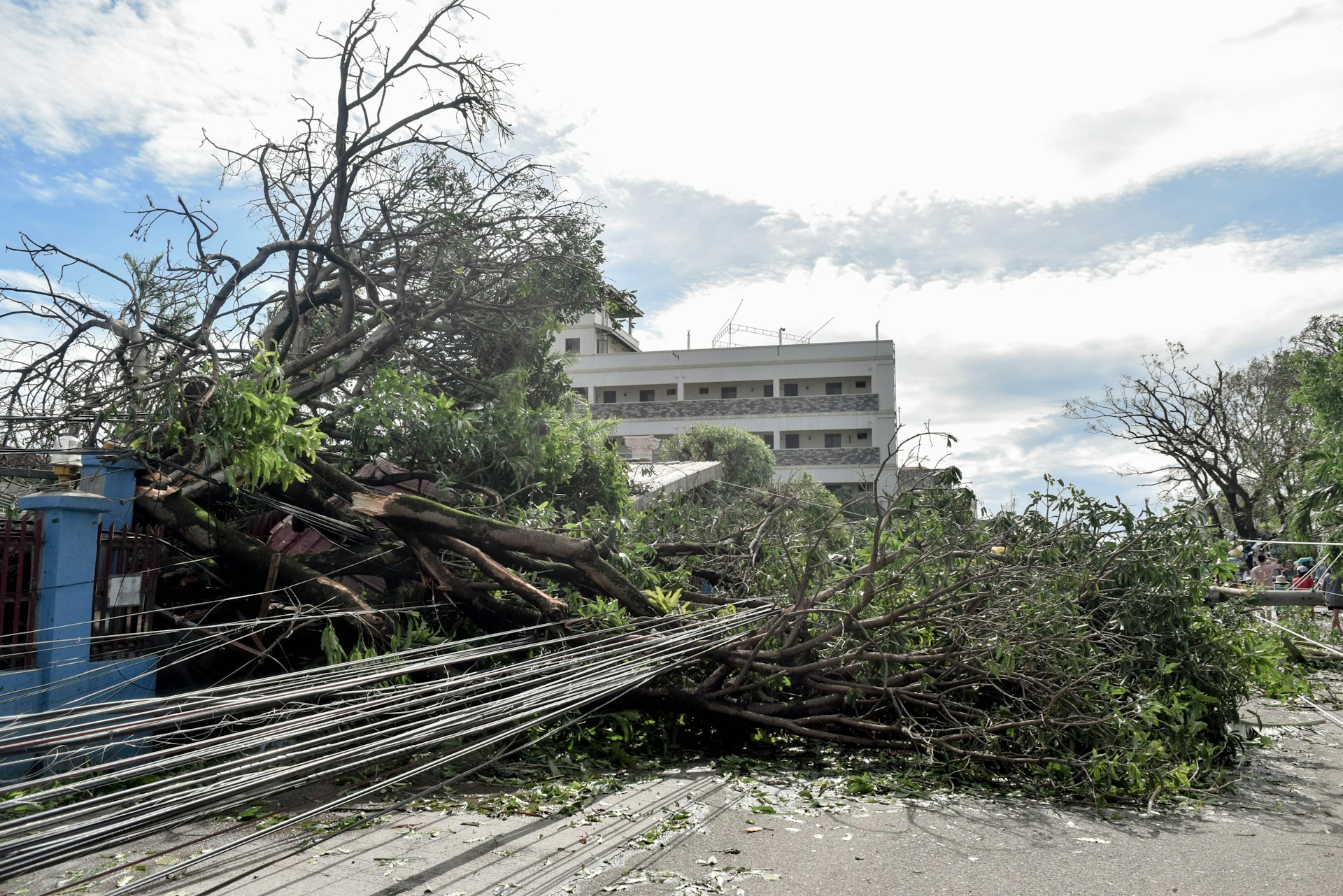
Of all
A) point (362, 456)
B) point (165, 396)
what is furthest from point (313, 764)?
point (362, 456)

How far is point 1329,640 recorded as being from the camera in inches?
523

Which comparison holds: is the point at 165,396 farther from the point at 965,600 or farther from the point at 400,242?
the point at 965,600

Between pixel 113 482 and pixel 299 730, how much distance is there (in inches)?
149

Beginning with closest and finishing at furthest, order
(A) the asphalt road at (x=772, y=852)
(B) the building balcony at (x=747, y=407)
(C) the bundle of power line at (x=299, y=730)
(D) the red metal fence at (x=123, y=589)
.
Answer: (C) the bundle of power line at (x=299, y=730) < (A) the asphalt road at (x=772, y=852) < (D) the red metal fence at (x=123, y=589) < (B) the building balcony at (x=747, y=407)

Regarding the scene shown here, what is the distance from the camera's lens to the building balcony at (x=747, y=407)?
39250mm

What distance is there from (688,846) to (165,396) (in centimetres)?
418

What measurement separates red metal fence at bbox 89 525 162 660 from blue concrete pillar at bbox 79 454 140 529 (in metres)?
0.10

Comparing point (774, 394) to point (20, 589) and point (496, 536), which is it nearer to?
point (496, 536)

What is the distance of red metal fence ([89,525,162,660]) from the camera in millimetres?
6047

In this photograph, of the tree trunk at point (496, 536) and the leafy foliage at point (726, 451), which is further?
the leafy foliage at point (726, 451)

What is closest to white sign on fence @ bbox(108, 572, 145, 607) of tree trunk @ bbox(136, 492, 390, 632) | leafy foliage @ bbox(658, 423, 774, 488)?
tree trunk @ bbox(136, 492, 390, 632)

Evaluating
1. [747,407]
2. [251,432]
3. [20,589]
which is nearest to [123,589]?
[20,589]

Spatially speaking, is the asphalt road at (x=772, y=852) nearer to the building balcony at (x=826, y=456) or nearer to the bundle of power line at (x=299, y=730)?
the bundle of power line at (x=299, y=730)

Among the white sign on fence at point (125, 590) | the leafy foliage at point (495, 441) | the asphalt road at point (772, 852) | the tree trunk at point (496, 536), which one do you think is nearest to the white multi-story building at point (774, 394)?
the leafy foliage at point (495, 441)
